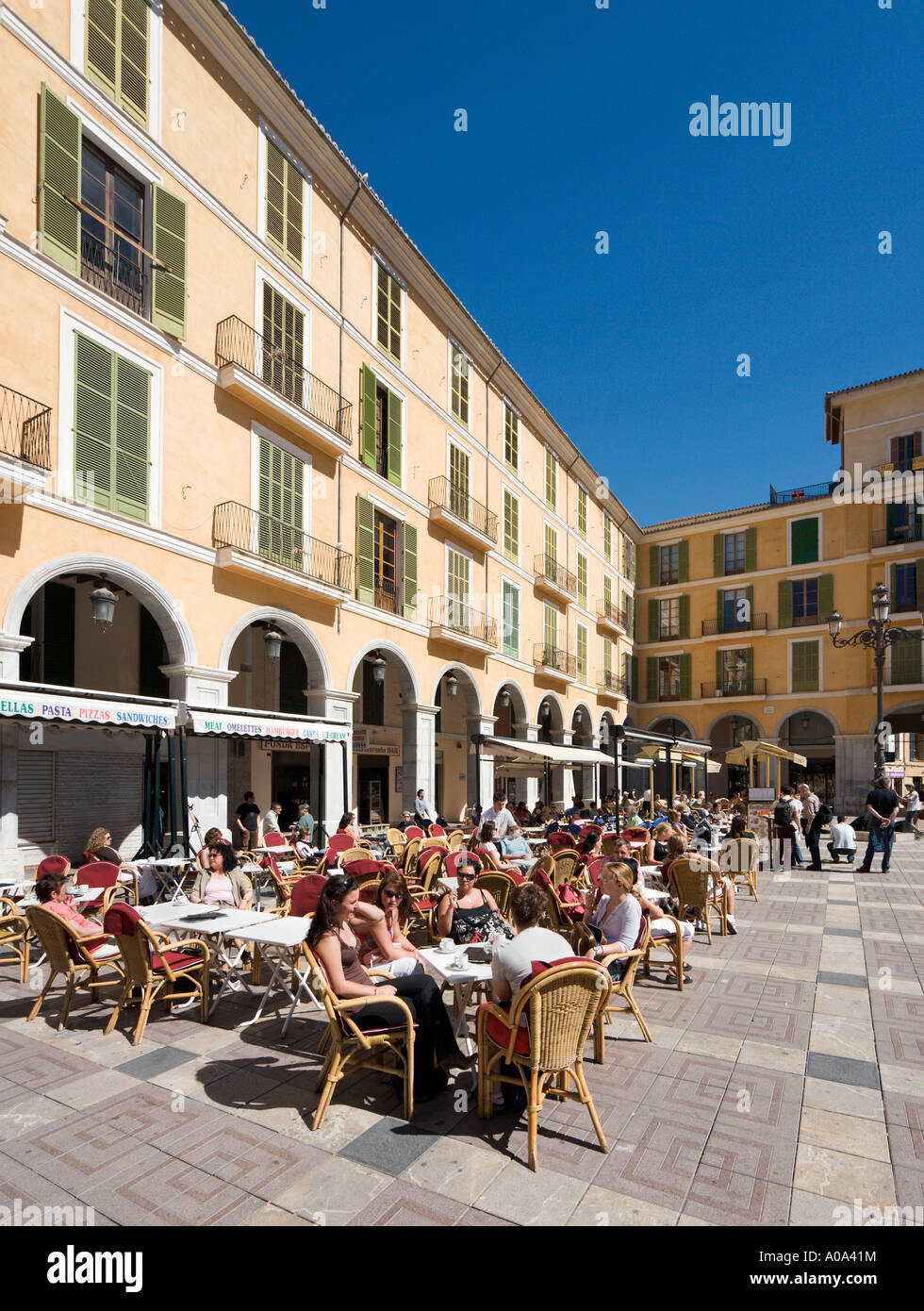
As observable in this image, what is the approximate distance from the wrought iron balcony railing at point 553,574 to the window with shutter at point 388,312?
9.49 metres

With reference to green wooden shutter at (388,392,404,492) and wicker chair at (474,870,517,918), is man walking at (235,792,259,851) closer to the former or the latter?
wicker chair at (474,870,517,918)

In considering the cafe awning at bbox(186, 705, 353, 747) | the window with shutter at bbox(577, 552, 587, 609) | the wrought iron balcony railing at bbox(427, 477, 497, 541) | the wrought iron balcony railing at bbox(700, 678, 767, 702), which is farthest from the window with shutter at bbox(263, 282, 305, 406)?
the wrought iron balcony railing at bbox(700, 678, 767, 702)

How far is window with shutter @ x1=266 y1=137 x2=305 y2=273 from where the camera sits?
47.5 feet

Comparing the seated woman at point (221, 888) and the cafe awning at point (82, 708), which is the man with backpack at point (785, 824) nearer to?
the seated woman at point (221, 888)

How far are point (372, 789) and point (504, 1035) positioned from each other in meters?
17.3

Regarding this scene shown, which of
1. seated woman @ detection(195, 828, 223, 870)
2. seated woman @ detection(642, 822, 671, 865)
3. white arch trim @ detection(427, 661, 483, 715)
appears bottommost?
seated woman @ detection(642, 822, 671, 865)

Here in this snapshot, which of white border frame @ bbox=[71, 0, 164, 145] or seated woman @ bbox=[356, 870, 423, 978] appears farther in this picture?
white border frame @ bbox=[71, 0, 164, 145]

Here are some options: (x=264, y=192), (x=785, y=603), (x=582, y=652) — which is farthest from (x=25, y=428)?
(x=785, y=603)

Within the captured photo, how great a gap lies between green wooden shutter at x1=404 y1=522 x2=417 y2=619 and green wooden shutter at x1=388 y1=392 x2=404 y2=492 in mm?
1218

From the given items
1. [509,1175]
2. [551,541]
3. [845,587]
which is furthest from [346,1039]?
[845,587]

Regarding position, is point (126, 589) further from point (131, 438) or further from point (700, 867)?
point (700, 867)
